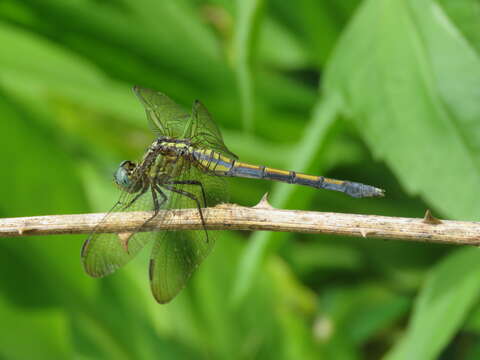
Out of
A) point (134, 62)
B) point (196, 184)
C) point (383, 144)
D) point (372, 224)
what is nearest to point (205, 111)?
point (196, 184)

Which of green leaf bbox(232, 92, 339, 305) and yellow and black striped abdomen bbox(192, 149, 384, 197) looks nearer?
yellow and black striped abdomen bbox(192, 149, 384, 197)

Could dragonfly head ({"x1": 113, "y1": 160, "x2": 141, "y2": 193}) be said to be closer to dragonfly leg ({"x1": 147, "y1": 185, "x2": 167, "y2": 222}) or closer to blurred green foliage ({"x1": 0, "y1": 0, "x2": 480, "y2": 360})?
dragonfly leg ({"x1": 147, "y1": 185, "x2": 167, "y2": 222})

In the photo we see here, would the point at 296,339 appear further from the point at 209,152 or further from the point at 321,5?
the point at 321,5

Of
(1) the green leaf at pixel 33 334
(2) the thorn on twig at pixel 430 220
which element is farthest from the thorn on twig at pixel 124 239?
(1) the green leaf at pixel 33 334

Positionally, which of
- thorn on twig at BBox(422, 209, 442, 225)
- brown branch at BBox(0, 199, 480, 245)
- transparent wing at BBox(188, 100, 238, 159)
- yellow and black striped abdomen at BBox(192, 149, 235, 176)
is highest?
transparent wing at BBox(188, 100, 238, 159)

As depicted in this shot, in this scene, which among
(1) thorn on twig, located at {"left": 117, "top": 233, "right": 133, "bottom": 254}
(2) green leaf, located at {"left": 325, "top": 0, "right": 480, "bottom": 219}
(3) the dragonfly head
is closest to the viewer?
(1) thorn on twig, located at {"left": 117, "top": 233, "right": 133, "bottom": 254}

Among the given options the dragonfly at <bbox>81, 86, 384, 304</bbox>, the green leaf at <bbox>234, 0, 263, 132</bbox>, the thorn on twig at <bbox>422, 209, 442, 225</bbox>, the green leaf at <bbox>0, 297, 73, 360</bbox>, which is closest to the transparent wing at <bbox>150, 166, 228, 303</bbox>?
the dragonfly at <bbox>81, 86, 384, 304</bbox>
